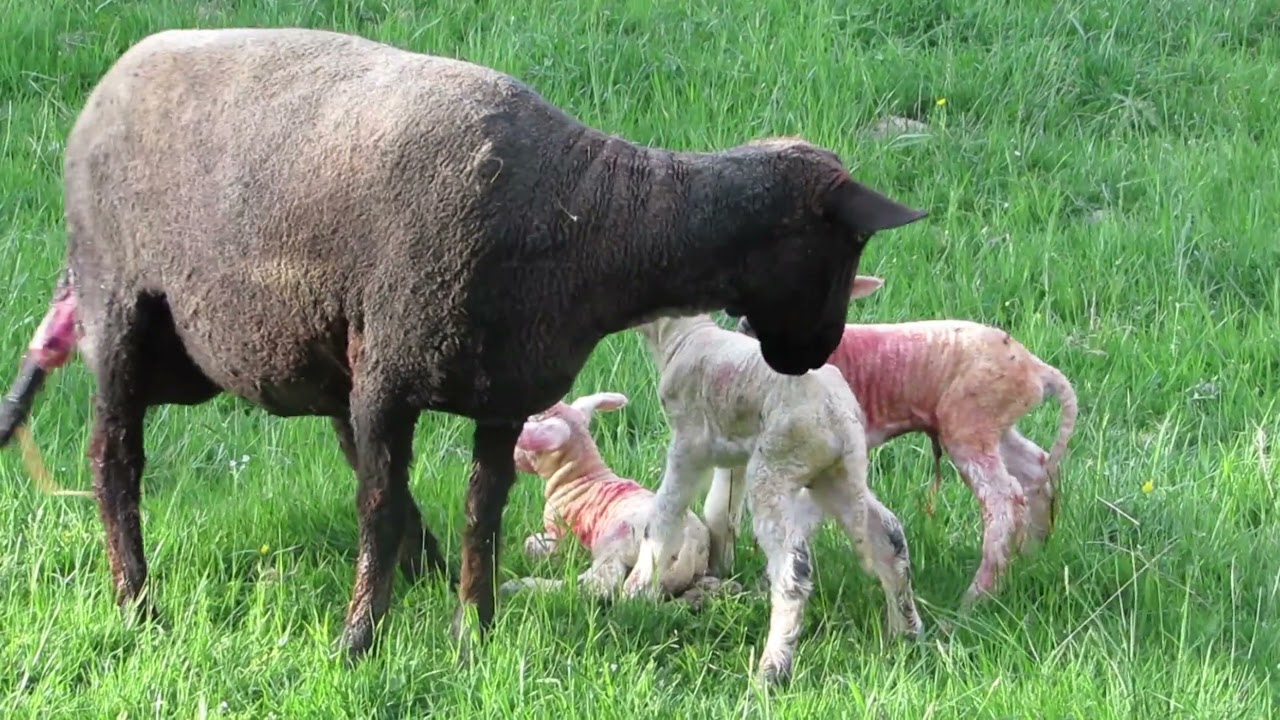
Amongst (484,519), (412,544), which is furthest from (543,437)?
(484,519)

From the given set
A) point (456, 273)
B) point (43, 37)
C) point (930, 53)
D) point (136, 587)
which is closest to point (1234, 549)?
point (456, 273)

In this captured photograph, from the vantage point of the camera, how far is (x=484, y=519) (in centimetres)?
484

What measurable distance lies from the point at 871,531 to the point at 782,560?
0.33 m

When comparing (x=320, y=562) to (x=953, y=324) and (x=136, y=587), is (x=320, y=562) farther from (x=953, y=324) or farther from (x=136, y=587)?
(x=953, y=324)

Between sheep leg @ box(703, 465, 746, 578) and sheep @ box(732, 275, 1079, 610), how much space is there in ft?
0.10

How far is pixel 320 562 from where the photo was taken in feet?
18.0

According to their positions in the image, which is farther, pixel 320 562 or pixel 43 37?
pixel 43 37

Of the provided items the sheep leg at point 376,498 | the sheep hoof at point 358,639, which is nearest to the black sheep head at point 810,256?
the sheep leg at point 376,498

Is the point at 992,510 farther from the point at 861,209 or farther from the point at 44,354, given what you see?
the point at 44,354

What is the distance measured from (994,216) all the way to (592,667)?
4273mm

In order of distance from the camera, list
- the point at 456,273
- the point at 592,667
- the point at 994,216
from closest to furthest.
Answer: the point at 456,273 < the point at 592,667 < the point at 994,216

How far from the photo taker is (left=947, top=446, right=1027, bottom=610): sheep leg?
17.3ft

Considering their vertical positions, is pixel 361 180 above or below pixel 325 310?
above

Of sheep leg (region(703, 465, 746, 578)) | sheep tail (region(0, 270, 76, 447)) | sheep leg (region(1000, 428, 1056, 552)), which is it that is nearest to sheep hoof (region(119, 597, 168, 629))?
sheep tail (region(0, 270, 76, 447))
